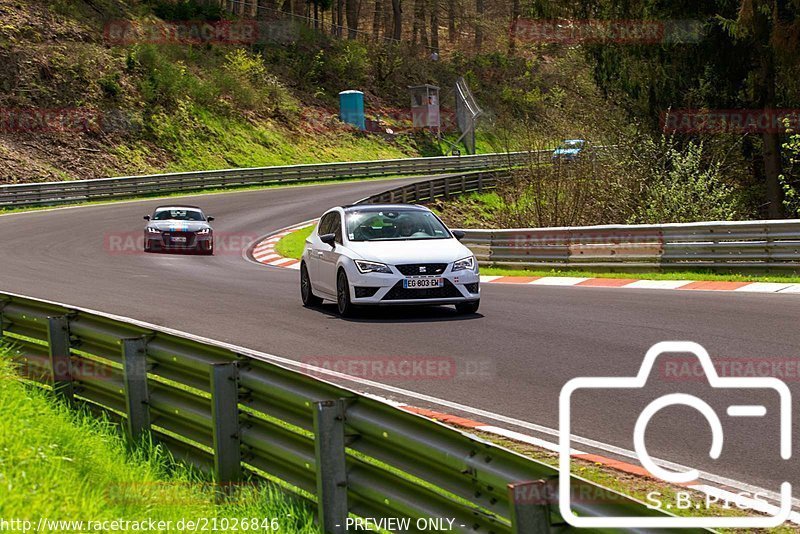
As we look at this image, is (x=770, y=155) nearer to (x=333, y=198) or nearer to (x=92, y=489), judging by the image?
(x=333, y=198)

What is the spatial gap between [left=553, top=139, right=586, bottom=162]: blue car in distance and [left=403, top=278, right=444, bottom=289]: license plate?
49.9ft

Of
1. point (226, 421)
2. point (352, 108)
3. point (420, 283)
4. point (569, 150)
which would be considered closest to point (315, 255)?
point (420, 283)

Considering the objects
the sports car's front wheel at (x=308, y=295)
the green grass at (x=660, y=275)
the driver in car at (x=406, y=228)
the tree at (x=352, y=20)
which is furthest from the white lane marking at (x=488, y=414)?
the tree at (x=352, y=20)

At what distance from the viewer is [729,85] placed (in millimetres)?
29625

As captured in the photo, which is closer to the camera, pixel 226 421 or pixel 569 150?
pixel 226 421

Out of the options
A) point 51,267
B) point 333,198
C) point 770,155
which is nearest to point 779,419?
point 51,267

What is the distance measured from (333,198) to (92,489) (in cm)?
4077

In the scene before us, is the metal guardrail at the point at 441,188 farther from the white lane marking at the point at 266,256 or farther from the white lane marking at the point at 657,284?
the white lane marking at the point at 657,284

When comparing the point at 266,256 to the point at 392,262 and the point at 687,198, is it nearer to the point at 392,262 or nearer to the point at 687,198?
the point at 687,198

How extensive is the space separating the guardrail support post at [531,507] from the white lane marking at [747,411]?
473cm

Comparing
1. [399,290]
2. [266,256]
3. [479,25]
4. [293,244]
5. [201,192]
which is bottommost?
[201,192]

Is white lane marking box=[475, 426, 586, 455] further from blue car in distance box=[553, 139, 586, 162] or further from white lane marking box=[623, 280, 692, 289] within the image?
blue car in distance box=[553, 139, 586, 162]

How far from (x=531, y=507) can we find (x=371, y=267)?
10871 millimetres

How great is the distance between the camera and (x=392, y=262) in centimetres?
1489
